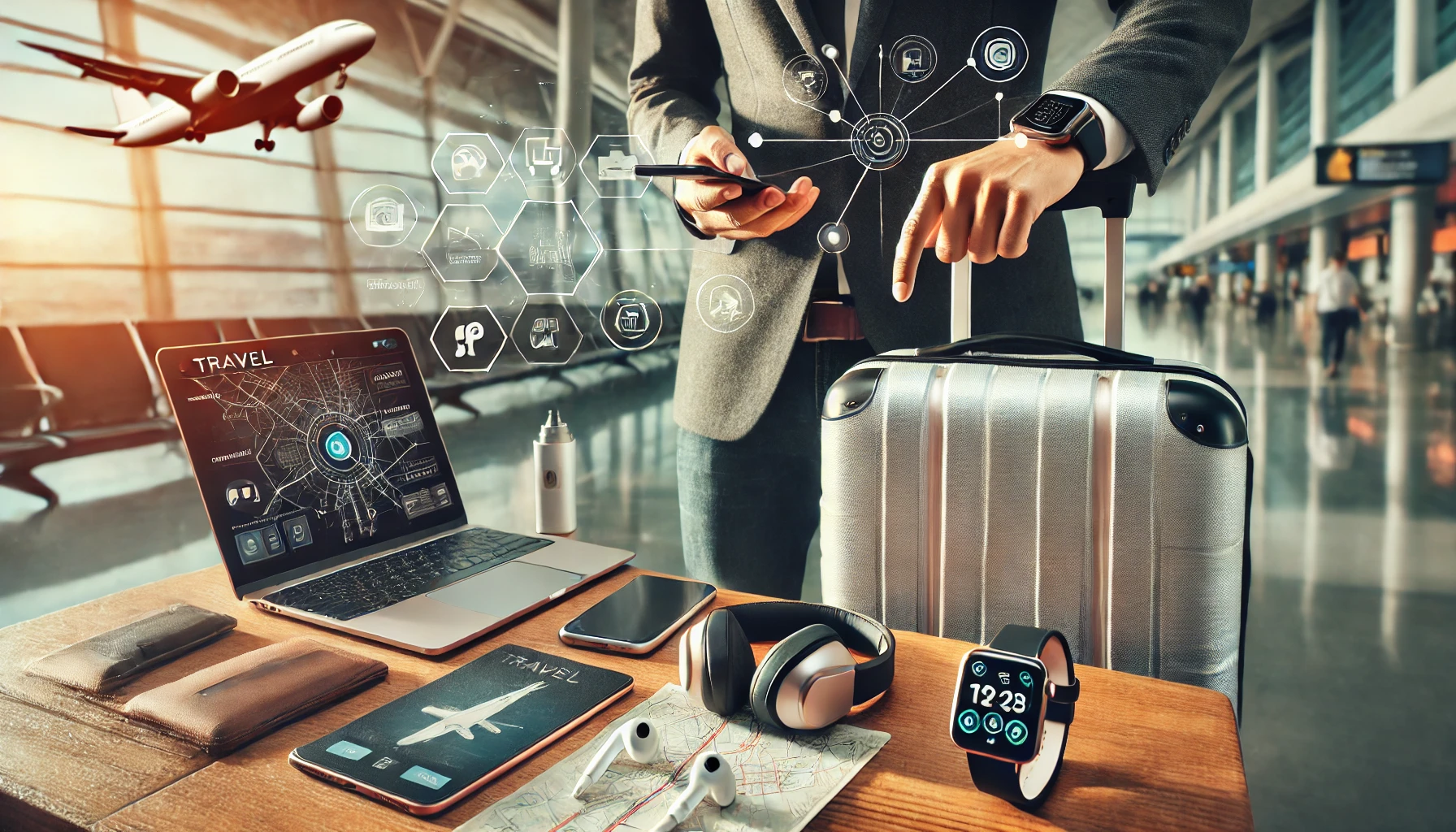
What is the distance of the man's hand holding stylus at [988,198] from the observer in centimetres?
98

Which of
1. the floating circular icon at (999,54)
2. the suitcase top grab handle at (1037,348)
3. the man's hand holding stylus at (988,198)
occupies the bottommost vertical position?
the suitcase top grab handle at (1037,348)

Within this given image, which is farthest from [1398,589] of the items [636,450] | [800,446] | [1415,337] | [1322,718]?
[636,450]

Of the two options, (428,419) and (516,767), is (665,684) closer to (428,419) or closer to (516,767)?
(516,767)

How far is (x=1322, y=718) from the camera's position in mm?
1583

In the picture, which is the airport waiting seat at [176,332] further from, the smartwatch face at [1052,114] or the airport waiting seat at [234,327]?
the smartwatch face at [1052,114]

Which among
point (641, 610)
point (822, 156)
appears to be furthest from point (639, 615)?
point (822, 156)

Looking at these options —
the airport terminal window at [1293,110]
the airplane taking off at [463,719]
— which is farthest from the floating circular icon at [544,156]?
the airplane taking off at [463,719]

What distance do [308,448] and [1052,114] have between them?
99cm

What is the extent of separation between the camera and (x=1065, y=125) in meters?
1.02

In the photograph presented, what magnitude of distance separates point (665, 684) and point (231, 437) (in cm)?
60

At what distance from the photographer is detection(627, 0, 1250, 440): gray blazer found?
1346mm

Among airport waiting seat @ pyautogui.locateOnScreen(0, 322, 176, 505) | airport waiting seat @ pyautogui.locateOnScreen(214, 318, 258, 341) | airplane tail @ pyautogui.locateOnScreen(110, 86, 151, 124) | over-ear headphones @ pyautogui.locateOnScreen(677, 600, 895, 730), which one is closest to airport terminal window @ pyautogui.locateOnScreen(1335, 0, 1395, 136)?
over-ear headphones @ pyautogui.locateOnScreen(677, 600, 895, 730)

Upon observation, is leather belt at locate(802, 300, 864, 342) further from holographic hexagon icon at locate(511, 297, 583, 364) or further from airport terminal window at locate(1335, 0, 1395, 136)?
airport terminal window at locate(1335, 0, 1395, 136)

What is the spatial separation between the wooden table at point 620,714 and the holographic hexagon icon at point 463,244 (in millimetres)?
1404
